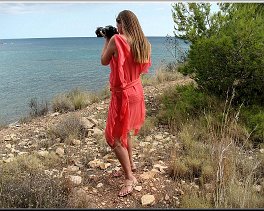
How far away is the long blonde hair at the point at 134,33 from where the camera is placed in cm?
386

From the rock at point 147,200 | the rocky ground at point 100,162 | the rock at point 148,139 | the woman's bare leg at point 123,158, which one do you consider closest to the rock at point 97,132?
the rocky ground at point 100,162

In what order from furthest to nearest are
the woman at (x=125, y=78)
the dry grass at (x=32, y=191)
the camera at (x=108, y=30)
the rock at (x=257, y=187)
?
the rock at (x=257, y=187)
the camera at (x=108, y=30)
the woman at (x=125, y=78)
the dry grass at (x=32, y=191)

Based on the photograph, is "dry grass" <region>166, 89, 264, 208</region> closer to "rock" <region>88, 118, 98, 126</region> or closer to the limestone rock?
the limestone rock

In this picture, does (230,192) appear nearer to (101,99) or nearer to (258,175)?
(258,175)

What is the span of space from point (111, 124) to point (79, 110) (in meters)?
4.90

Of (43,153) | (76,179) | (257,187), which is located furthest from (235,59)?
(76,179)

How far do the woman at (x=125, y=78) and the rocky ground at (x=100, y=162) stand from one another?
22 centimetres

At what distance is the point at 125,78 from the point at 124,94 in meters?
0.16

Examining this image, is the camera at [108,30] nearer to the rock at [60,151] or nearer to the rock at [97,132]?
the rock at [60,151]

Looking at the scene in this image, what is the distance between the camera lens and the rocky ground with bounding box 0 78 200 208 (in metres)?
4.13

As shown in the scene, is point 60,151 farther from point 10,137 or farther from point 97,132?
point 10,137

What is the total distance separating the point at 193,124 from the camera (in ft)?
21.2

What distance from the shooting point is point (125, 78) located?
13.1 feet

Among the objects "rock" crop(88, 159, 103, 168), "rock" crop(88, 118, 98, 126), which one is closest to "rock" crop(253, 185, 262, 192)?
"rock" crop(88, 159, 103, 168)
